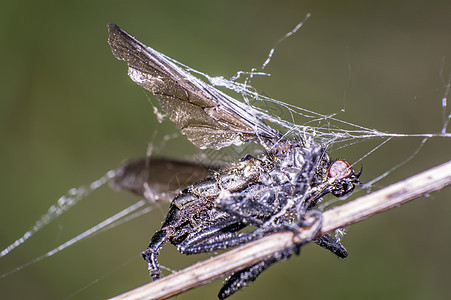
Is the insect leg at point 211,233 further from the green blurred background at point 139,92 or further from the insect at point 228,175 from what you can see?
the green blurred background at point 139,92

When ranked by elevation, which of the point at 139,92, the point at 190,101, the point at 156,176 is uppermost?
the point at 139,92

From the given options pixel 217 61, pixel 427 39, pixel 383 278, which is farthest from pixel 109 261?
pixel 427 39

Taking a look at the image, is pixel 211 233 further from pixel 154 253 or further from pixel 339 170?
pixel 339 170

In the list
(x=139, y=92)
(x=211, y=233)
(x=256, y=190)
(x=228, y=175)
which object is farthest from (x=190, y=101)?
(x=139, y=92)

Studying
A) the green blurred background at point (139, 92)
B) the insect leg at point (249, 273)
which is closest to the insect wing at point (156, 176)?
the insect leg at point (249, 273)

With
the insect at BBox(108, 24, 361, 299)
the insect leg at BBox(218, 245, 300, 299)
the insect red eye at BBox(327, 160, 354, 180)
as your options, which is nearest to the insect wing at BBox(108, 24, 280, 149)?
the insect at BBox(108, 24, 361, 299)

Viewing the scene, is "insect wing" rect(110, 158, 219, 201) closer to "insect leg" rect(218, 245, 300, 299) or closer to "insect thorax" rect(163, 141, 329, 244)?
"insect thorax" rect(163, 141, 329, 244)
